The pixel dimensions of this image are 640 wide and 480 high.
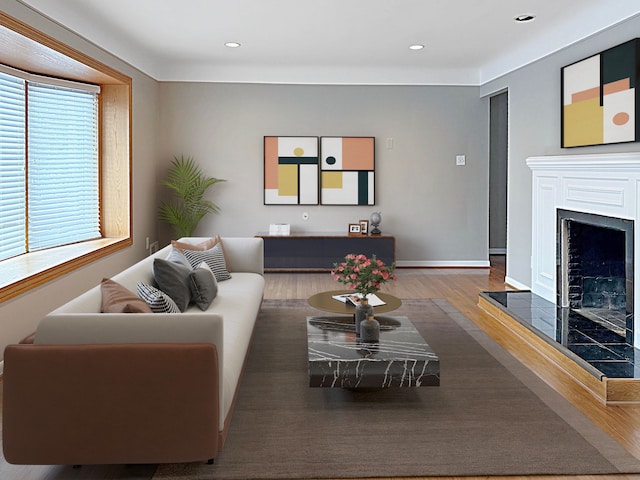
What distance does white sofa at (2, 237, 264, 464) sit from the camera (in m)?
2.34

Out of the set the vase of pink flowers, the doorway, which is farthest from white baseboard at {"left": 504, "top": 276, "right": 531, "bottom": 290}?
the vase of pink flowers

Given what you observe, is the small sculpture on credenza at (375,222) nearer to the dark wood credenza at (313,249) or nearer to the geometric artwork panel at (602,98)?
the dark wood credenza at (313,249)

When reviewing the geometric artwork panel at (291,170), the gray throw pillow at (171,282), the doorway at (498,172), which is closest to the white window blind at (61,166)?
the gray throw pillow at (171,282)

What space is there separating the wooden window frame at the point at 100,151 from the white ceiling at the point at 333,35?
0.77ft

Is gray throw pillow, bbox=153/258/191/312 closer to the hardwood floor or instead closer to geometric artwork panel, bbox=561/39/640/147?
the hardwood floor

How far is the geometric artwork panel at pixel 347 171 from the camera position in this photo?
25.7ft

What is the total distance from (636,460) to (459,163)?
5.69 metres

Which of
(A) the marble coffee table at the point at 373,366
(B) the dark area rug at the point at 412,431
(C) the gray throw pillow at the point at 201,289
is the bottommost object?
(B) the dark area rug at the point at 412,431

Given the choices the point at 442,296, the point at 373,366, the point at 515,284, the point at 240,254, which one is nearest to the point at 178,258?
the point at 240,254

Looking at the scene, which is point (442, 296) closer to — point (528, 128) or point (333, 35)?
point (528, 128)

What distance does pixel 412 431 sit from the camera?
288 cm

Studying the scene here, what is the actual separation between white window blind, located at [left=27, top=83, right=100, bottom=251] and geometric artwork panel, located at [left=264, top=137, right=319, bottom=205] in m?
2.26

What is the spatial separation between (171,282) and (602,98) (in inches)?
138

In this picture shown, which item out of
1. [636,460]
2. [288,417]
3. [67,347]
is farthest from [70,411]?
[636,460]
